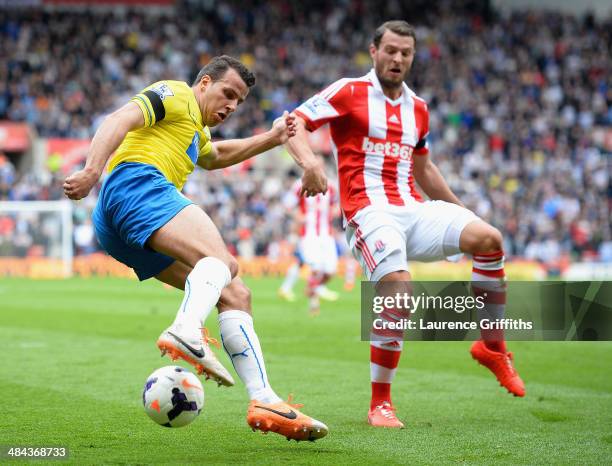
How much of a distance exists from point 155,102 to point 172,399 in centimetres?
162

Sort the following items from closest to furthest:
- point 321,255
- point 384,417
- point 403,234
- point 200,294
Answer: point 200,294 → point 384,417 → point 403,234 → point 321,255

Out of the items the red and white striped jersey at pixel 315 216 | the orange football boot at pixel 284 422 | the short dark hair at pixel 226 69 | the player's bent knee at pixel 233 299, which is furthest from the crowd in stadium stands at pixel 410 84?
the orange football boot at pixel 284 422

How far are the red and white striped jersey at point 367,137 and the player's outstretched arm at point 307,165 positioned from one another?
0.92 feet

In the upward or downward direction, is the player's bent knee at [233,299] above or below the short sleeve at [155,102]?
below

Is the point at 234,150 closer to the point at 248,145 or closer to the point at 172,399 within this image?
the point at 248,145

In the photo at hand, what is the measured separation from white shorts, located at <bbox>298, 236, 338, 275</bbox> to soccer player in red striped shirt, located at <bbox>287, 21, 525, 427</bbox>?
370 inches

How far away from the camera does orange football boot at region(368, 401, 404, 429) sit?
251 inches

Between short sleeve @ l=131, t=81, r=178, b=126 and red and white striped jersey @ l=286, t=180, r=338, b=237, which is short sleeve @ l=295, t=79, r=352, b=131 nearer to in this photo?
short sleeve @ l=131, t=81, r=178, b=126

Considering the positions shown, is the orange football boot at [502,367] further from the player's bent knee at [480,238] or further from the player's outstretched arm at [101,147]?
the player's outstretched arm at [101,147]

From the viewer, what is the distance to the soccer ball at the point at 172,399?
526cm

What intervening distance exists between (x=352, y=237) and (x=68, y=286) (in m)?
16.9

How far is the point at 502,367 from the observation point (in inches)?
276

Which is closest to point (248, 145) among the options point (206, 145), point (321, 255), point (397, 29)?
point (206, 145)

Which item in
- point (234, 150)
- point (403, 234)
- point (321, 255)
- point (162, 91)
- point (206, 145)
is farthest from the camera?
point (321, 255)
